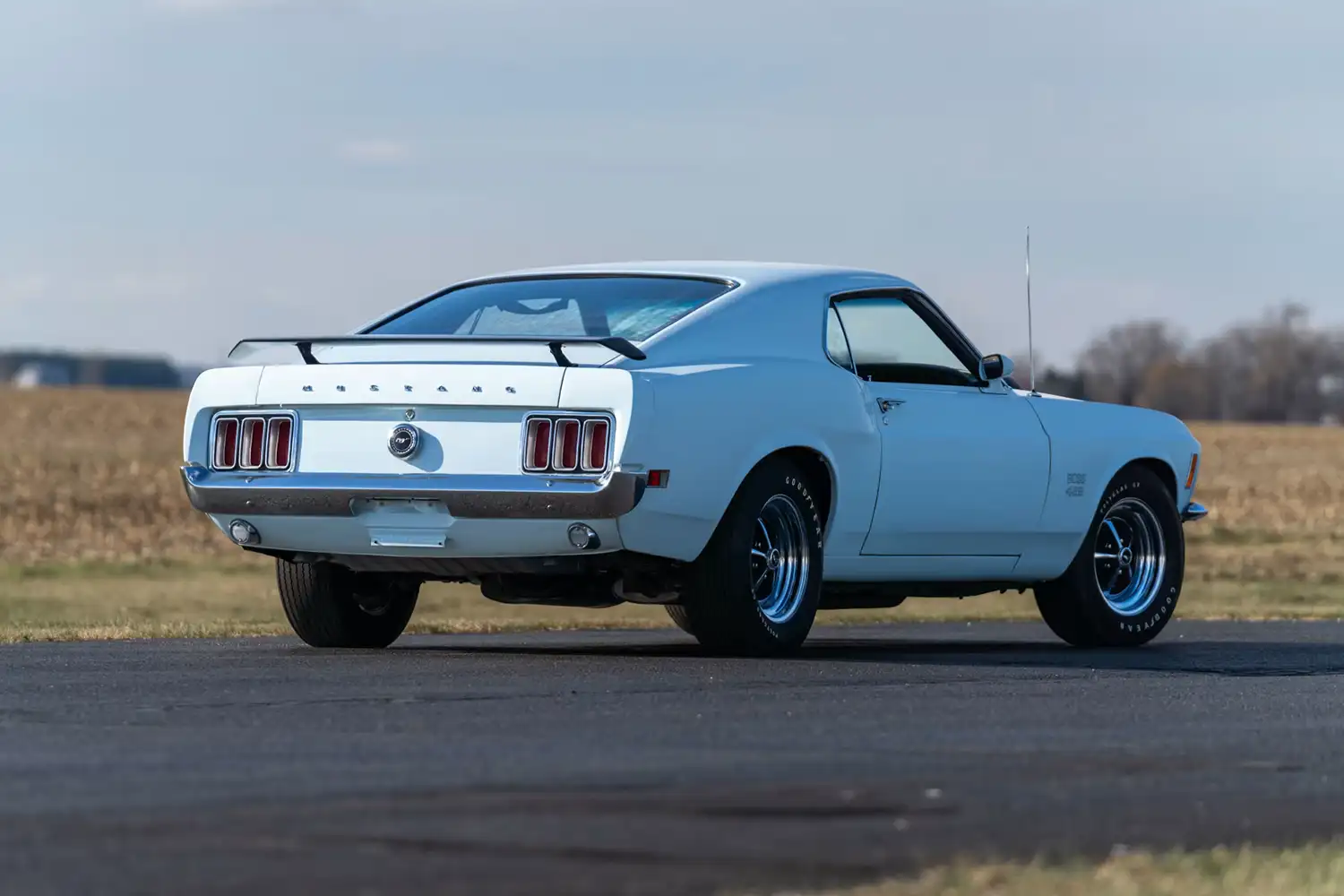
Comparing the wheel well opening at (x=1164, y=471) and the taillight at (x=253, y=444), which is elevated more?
the taillight at (x=253, y=444)

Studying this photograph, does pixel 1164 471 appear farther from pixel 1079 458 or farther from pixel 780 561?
pixel 780 561

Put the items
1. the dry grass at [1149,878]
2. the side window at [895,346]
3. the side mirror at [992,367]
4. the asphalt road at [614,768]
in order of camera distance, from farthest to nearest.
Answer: the side mirror at [992,367]
the side window at [895,346]
the asphalt road at [614,768]
the dry grass at [1149,878]

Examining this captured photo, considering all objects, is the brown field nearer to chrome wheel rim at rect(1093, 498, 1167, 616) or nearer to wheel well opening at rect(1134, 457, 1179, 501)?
chrome wheel rim at rect(1093, 498, 1167, 616)

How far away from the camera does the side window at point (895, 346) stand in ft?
35.4

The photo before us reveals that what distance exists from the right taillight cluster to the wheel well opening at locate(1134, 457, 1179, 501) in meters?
3.95

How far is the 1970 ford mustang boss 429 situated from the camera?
933 centimetres

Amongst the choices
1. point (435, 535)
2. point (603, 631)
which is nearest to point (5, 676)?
point (435, 535)

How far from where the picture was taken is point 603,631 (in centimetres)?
1378

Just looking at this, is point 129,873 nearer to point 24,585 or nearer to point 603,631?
point 603,631

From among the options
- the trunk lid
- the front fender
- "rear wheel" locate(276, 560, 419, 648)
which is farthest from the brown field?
the front fender

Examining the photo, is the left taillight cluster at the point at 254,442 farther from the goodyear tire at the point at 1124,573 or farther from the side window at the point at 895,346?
the goodyear tire at the point at 1124,573

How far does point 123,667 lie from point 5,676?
61cm

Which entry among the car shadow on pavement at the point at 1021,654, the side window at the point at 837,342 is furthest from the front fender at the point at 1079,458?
the side window at the point at 837,342

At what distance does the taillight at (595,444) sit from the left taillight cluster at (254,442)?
126 cm
